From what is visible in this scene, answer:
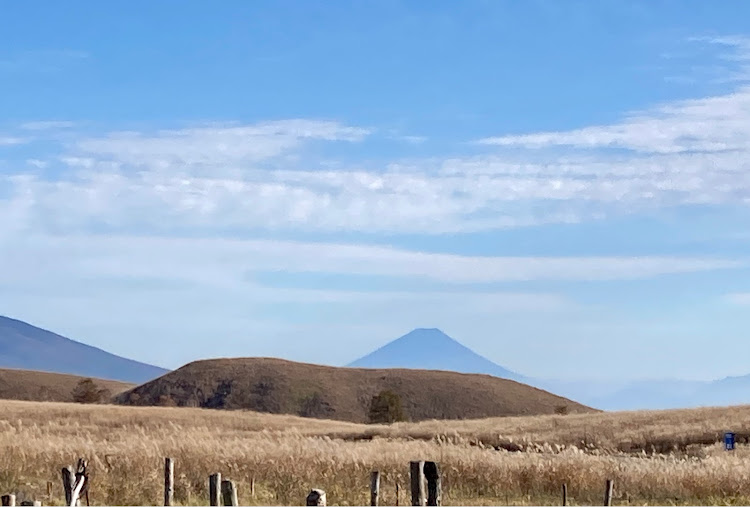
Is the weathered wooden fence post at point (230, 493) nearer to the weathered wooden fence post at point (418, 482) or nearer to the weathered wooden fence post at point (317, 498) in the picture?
the weathered wooden fence post at point (317, 498)

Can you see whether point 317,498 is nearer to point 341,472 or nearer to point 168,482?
point 168,482

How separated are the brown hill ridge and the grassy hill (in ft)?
25.7

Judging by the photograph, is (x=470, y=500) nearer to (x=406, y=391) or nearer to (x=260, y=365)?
(x=406, y=391)


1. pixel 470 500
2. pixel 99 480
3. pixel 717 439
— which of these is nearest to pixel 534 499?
pixel 470 500

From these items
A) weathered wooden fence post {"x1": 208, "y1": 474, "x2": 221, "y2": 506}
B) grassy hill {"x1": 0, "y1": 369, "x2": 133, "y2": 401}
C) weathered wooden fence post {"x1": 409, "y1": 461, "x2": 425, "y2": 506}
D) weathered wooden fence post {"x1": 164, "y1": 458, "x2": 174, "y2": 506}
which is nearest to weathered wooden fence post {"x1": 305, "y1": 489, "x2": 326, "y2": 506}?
weathered wooden fence post {"x1": 409, "y1": 461, "x2": 425, "y2": 506}

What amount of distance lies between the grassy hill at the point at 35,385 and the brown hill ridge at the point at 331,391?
25.7ft

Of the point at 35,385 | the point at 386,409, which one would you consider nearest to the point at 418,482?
the point at 386,409

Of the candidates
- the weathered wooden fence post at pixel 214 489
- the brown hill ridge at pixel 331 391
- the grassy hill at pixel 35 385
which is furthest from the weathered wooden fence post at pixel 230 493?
the grassy hill at pixel 35 385

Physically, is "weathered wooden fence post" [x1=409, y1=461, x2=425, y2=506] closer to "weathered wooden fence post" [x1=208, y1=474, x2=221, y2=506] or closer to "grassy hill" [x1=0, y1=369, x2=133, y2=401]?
"weathered wooden fence post" [x1=208, y1=474, x2=221, y2=506]

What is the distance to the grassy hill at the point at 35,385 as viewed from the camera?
128m

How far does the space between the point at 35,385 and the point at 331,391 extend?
36.7 metres

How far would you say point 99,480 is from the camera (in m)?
18.7

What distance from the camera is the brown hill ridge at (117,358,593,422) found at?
403ft

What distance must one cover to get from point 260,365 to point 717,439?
104 meters
